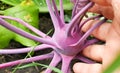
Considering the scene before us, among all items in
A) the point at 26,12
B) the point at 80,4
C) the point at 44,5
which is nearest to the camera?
the point at 80,4

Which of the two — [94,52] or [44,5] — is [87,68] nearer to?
[94,52]

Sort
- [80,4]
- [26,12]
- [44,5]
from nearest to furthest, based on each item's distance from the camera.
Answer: [80,4], [26,12], [44,5]

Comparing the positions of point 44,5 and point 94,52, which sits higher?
point 44,5

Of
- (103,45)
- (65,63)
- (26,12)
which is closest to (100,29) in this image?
(103,45)

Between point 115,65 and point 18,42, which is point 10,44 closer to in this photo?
Answer: point 18,42

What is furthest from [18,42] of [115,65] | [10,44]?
[115,65]

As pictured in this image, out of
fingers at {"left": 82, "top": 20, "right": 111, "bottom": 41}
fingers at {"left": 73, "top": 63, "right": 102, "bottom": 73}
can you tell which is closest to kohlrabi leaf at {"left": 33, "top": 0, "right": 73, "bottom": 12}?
fingers at {"left": 82, "top": 20, "right": 111, "bottom": 41}
